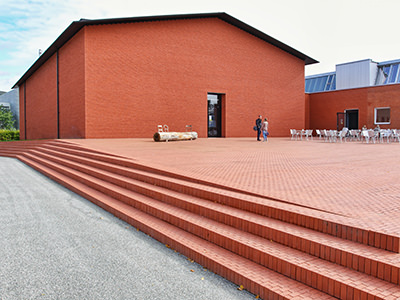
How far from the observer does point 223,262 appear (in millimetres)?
3217

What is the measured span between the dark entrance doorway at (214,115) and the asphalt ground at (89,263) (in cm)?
1623

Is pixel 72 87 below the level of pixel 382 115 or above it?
above

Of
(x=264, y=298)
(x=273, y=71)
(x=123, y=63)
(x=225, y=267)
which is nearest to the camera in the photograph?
(x=264, y=298)

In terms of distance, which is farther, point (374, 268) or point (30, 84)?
point (30, 84)

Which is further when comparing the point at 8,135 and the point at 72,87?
the point at 8,135

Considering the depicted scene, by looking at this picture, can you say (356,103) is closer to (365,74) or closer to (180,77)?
(365,74)

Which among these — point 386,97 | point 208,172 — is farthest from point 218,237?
point 386,97

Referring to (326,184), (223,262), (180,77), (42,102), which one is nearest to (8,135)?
(42,102)

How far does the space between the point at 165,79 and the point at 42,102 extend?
36.2 ft

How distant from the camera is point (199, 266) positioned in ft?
11.2

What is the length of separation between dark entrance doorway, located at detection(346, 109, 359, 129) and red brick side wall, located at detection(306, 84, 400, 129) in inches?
25.1

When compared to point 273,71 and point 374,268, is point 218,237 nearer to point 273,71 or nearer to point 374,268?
point 374,268

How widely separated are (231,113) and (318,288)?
19453 millimetres

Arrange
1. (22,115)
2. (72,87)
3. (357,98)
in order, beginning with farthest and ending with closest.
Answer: (22,115) < (357,98) < (72,87)
